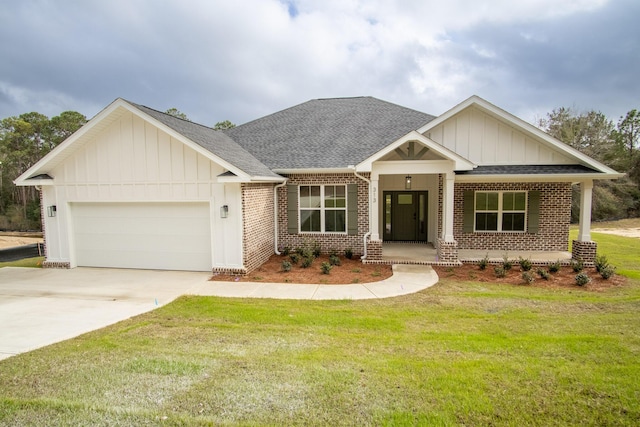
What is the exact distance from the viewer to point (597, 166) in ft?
34.8

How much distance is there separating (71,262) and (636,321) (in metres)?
14.2

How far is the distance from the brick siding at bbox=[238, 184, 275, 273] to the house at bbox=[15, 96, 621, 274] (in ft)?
0.20

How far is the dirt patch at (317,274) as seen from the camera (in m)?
9.16

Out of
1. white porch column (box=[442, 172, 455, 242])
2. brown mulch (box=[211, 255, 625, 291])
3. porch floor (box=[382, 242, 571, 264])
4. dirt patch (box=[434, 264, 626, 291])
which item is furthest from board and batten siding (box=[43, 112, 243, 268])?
white porch column (box=[442, 172, 455, 242])

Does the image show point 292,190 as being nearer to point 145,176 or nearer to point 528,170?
point 145,176

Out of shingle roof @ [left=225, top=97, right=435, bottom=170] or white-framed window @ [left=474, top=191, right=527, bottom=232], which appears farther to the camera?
shingle roof @ [left=225, top=97, right=435, bottom=170]

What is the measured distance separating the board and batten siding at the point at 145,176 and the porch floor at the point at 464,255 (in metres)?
5.17

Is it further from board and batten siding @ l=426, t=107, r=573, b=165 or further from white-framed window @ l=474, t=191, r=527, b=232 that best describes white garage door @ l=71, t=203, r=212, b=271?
white-framed window @ l=474, t=191, r=527, b=232

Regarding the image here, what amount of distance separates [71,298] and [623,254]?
58.6ft

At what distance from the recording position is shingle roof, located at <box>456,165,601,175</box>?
35.0 feet

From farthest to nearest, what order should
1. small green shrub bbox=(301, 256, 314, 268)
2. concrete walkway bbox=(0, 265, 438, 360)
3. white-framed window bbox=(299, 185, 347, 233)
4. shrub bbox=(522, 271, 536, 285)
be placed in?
white-framed window bbox=(299, 185, 347, 233)
small green shrub bbox=(301, 256, 314, 268)
shrub bbox=(522, 271, 536, 285)
concrete walkway bbox=(0, 265, 438, 360)

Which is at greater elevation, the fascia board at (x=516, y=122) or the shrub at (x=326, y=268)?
the fascia board at (x=516, y=122)

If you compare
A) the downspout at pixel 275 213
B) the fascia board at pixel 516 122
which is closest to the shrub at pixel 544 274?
the fascia board at pixel 516 122

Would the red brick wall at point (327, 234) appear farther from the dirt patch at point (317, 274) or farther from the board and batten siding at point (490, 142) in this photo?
the board and batten siding at point (490, 142)
